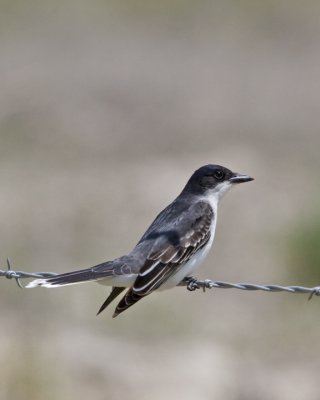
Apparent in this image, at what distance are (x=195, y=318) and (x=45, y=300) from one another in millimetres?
1744

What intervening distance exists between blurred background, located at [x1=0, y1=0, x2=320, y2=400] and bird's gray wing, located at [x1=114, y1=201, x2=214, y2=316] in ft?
6.31

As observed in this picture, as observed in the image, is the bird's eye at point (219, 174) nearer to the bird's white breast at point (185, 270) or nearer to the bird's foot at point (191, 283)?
the bird's white breast at point (185, 270)

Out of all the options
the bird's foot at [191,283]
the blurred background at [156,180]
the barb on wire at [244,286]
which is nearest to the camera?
the barb on wire at [244,286]

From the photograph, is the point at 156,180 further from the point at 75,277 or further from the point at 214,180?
the point at 75,277

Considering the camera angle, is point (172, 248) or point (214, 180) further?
point (214, 180)

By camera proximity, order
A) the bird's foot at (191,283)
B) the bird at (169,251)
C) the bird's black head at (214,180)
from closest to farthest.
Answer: the bird at (169,251) → the bird's foot at (191,283) → the bird's black head at (214,180)

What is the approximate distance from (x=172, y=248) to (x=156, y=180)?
9.47m

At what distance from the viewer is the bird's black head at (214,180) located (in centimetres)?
864

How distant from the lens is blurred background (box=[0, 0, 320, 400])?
1095 cm

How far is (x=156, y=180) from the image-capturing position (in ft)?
56.7

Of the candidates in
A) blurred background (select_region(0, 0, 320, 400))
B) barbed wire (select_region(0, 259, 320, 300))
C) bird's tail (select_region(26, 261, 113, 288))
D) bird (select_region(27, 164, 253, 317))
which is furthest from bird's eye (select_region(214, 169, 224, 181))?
blurred background (select_region(0, 0, 320, 400))

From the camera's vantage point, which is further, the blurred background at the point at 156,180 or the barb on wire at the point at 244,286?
the blurred background at the point at 156,180

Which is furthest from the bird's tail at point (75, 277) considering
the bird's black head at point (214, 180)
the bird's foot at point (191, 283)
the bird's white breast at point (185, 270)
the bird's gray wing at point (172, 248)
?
the bird's black head at point (214, 180)

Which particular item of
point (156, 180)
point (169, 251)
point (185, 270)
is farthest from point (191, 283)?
point (156, 180)
